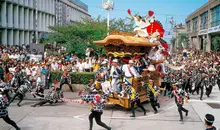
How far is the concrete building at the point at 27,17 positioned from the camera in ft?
127

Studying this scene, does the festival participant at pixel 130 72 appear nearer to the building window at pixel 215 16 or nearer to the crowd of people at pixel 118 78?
the crowd of people at pixel 118 78

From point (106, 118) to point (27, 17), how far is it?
37.1 meters

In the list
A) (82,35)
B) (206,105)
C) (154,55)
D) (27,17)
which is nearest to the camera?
(206,105)

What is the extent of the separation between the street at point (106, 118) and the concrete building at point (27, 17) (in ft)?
88.2

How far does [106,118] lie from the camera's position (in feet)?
37.5

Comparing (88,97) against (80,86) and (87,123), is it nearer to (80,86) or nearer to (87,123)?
(87,123)

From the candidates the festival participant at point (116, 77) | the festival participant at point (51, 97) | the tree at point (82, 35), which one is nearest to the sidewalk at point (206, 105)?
the festival participant at point (116, 77)

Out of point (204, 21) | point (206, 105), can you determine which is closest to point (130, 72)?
point (206, 105)

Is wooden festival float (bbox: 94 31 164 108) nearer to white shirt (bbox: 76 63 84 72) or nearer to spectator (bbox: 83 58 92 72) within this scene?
spectator (bbox: 83 58 92 72)

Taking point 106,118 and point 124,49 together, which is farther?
point 124,49

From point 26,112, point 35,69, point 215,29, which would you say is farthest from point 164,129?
point 215,29

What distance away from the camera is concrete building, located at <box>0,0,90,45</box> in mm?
38672

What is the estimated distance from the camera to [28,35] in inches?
1815

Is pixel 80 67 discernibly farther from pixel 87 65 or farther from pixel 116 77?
pixel 116 77
